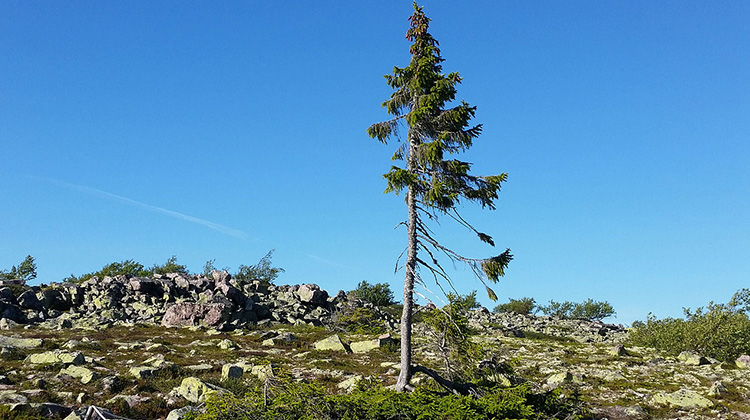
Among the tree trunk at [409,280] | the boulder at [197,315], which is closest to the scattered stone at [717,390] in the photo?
the tree trunk at [409,280]

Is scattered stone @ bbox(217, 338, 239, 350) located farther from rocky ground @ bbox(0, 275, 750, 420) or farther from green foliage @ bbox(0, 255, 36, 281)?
green foliage @ bbox(0, 255, 36, 281)

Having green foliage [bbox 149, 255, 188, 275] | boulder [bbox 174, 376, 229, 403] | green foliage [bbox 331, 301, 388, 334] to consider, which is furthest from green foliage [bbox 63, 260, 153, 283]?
boulder [bbox 174, 376, 229, 403]

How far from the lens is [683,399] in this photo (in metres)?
19.9

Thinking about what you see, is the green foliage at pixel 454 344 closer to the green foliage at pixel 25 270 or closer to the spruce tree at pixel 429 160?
the spruce tree at pixel 429 160

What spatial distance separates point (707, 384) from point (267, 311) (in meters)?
35.8

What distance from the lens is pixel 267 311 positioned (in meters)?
46.9

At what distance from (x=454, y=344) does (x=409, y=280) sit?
2.66 m

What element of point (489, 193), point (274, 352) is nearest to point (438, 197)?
point (489, 193)

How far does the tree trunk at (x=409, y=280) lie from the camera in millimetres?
14295

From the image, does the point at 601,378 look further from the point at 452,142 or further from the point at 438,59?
the point at 438,59

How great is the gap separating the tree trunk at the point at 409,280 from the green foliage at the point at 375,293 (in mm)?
47427

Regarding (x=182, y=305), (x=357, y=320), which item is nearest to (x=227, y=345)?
(x=182, y=305)

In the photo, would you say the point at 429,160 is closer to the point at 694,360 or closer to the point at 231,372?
the point at 231,372

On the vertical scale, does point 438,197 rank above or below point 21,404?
above
